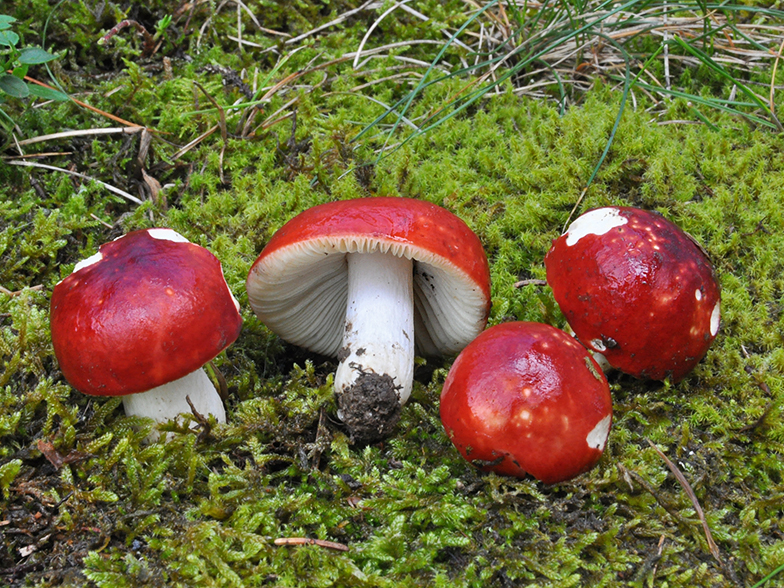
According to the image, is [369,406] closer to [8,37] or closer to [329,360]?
[329,360]

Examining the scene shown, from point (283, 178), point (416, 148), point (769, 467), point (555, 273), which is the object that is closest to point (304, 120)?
point (283, 178)

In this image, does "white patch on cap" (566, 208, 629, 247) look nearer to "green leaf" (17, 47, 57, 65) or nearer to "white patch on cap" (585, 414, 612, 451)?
"white patch on cap" (585, 414, 612, 451)

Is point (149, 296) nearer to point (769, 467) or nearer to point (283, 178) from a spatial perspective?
point (283, 178)

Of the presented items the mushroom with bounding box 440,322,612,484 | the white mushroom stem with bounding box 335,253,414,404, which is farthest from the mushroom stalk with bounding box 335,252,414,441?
the mushroom with bounding box 440,322,612,484

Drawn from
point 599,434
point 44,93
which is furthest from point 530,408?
point 44,93

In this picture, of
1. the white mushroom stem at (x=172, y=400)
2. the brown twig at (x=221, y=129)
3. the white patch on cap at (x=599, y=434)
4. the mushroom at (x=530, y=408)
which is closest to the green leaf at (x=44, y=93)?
the brown twig at (x=221, y=129)

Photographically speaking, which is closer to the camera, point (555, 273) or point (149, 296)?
point (149, 296)

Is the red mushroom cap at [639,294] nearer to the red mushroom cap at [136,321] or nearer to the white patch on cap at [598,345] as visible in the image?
the white patch on cap at [598,345]
